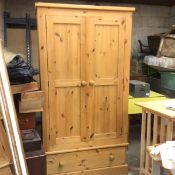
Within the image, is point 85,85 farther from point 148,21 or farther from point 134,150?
point 148,21

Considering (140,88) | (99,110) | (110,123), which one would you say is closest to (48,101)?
(99,110)

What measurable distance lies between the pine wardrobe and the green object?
3.72 ft

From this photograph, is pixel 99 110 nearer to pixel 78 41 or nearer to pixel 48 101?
pixel 48 101

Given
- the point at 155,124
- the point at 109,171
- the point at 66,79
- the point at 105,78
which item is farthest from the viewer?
the point at 109,171

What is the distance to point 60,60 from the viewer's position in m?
2.51

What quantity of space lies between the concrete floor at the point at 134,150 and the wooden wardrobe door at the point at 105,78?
0.48 m

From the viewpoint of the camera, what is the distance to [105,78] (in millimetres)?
2666

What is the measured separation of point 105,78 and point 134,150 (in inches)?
54.3

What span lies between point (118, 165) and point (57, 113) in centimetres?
95

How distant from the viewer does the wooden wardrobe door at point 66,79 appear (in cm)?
246

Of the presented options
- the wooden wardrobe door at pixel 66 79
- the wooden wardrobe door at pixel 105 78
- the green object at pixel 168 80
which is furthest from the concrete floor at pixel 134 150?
the green object at pixel 168 80

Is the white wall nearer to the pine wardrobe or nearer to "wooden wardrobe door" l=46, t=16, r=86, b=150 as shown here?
the pine wardrobe

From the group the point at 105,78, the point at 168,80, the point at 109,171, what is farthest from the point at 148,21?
the point at 109,171

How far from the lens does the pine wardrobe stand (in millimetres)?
2469
